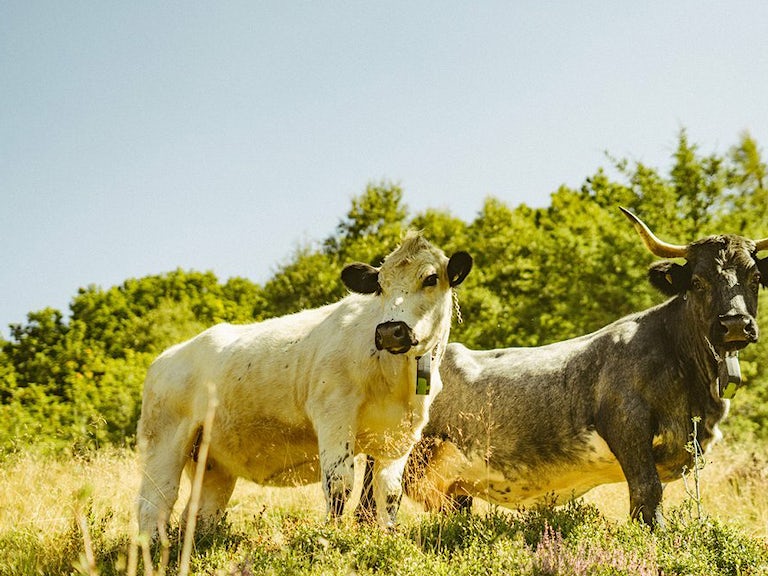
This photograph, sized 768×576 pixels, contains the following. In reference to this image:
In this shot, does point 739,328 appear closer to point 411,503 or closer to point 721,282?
point 721,282

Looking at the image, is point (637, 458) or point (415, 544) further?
point (637, 458)

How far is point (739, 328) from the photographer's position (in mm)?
5559

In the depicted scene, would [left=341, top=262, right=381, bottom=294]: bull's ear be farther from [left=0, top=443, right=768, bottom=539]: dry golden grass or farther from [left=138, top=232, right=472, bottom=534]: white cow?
[left=0, top=443, right=768, bottom=539]: dry golden grass

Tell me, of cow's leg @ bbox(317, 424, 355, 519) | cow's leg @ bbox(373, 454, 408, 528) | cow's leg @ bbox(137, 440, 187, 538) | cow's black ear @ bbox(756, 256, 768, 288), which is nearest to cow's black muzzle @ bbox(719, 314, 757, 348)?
cow's black ear @ bbox(756, 256, 768, 288)

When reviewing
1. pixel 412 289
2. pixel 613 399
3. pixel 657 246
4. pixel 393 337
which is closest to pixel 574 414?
pixel 613 399

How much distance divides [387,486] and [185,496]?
353 centimetres

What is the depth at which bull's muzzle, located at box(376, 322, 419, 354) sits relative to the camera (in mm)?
5145

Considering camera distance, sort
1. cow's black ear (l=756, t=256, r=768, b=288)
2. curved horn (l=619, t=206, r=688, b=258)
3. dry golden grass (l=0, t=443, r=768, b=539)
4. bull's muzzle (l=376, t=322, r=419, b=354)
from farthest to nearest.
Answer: dry golden grass (l=0, t=443, r=768, b=539) → curved horn (l=619, t=206, r=688, b=258) → cow's black ear (l=756, t=256, r=768, b=288) → bull's muzzle (l=376, t=322, r=419, b=354)

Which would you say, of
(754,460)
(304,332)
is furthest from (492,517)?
(754,460)

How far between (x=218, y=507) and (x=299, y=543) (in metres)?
2.12

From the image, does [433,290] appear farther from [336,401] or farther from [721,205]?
[721,205]

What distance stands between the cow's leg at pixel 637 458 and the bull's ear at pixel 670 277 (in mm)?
1101

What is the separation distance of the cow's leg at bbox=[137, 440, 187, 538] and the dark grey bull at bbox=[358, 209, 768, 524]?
5.28 feet

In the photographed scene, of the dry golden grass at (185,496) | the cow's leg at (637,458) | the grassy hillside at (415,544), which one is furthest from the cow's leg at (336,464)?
the cow's leg at (637,458)
